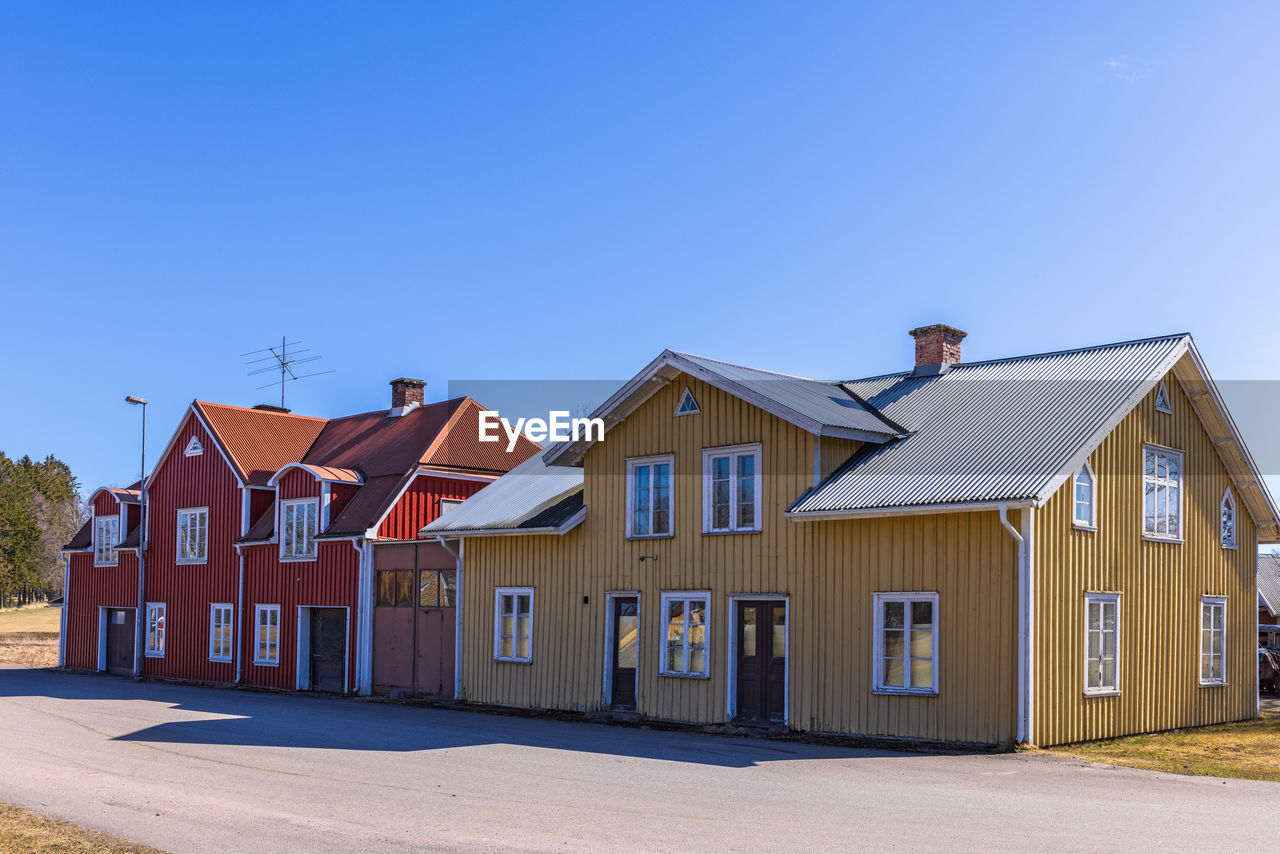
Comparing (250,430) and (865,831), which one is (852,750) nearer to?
(865,831)

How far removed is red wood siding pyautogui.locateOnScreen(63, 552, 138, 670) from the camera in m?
38.3

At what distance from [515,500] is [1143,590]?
1291 centimetres

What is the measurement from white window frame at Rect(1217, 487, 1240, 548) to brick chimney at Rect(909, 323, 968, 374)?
19.0 ft

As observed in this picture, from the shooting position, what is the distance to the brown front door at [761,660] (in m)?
21.1

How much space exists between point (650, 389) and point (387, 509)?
9.17 m

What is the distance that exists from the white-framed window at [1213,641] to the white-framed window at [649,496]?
10.1 metres

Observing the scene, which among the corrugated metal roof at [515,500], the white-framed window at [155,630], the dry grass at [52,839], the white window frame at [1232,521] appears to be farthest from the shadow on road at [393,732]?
the white window frame at [1232,521]

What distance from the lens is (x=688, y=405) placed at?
75.3ft

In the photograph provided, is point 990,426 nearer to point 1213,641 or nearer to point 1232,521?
point 1213,641

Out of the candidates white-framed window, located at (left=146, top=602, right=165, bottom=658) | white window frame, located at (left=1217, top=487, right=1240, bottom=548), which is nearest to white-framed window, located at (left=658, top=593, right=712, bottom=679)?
white window frame, located at (left=1217, top=487, right=1240, bottom=548)

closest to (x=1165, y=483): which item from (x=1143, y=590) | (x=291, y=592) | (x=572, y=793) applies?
(x=1143, y=590)

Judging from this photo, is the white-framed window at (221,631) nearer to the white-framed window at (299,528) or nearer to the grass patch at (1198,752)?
the white-framed window at (299,528)

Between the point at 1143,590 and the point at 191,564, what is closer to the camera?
the point at 1143,590

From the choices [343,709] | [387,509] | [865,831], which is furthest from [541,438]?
[865,831]
